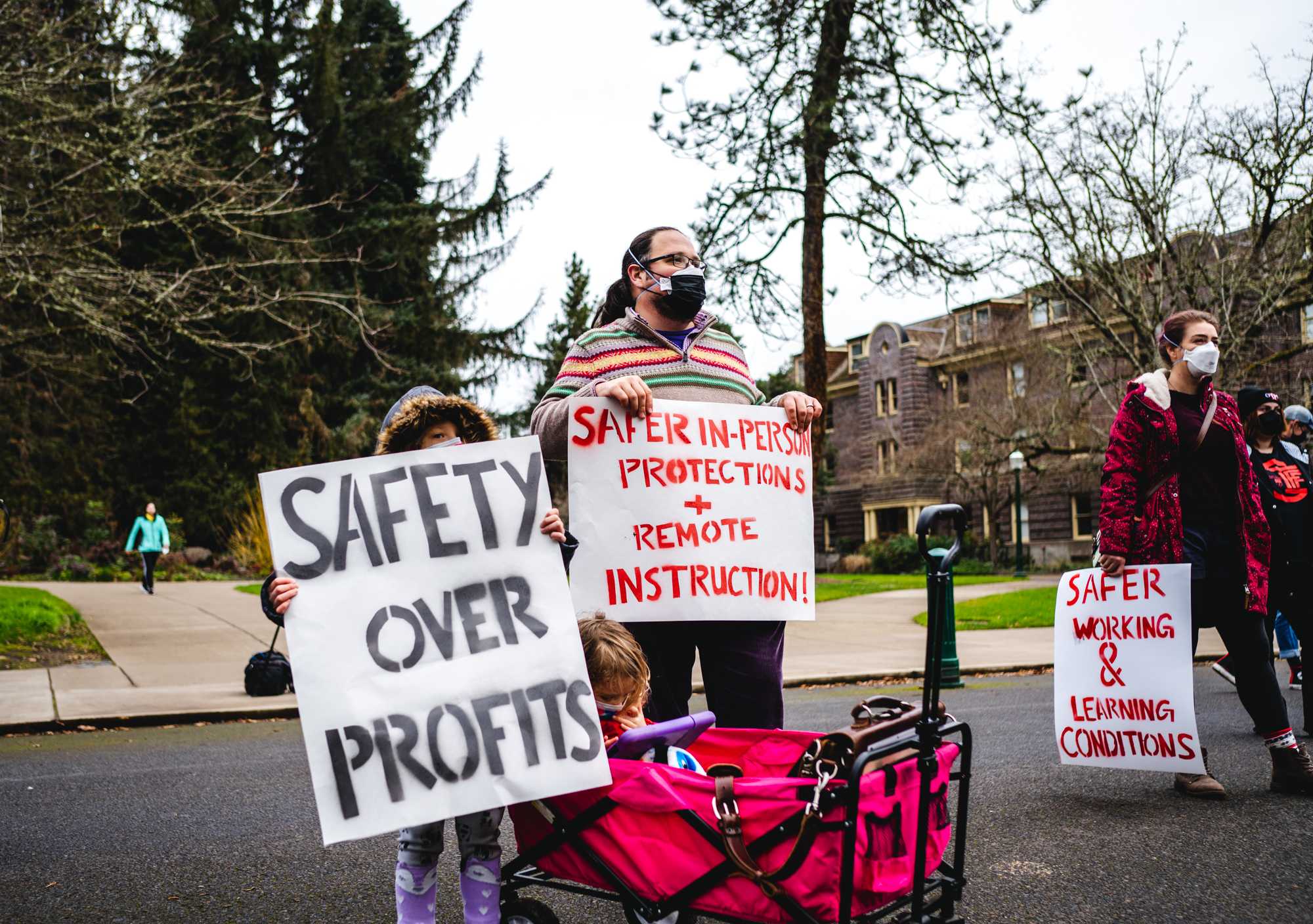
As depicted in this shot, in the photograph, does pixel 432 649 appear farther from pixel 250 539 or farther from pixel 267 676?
pixel 250 539

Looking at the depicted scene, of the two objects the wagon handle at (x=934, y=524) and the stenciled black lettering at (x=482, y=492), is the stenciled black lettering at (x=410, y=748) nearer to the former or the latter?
the stenciled black lettering at (x=482, y=492)

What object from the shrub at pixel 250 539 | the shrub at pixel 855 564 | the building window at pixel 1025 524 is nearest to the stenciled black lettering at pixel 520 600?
the shrub at pixel 250 539

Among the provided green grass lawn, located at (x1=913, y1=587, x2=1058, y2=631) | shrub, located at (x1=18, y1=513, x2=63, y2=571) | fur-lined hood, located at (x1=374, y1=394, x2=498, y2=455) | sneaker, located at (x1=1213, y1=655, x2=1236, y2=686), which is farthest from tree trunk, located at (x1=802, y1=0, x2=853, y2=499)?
shrub, located at (x1=18, y1=513, x2=63, y2=571)

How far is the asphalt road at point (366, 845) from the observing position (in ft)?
11.6

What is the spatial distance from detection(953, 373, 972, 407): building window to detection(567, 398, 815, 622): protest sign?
1657 inches

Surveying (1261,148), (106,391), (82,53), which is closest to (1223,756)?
(82,53)

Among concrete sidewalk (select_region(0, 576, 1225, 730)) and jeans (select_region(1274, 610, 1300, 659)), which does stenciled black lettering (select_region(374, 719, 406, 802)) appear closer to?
concrete sidewalk (select_region(0, 576, 1225, 730))

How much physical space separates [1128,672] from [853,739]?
3074 millimetres

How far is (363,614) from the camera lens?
281 cm

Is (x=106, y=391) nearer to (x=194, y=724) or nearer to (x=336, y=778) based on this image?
(x=194, y=724)

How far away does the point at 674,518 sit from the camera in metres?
3.48

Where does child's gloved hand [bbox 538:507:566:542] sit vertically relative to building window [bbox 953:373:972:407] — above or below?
below

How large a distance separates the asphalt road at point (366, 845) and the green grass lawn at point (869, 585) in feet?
50.9

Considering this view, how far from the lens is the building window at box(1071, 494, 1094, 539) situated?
40.1 m
